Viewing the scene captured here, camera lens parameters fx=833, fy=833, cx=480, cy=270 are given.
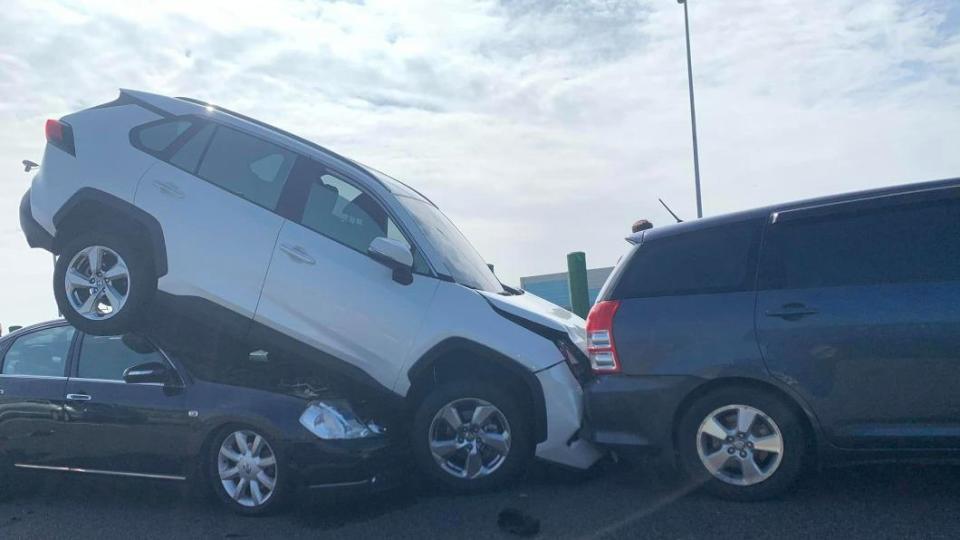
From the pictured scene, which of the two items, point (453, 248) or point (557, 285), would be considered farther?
point (557, 285)

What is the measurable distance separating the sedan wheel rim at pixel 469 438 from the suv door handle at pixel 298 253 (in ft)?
4.56

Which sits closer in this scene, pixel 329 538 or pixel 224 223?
pixel 329 538

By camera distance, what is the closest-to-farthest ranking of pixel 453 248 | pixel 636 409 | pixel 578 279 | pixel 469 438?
pixel 636 409 < pixel 469 438 < pixel 453 248 < pixel 578 279

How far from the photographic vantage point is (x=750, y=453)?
4.86 m

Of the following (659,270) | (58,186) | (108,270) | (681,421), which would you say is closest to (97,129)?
(58,186)

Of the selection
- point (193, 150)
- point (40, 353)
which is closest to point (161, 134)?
point (193, 150)

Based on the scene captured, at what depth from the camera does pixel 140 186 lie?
19.7 ft

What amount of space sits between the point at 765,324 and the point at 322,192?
10.4 ft

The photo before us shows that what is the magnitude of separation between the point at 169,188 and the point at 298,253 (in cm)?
108

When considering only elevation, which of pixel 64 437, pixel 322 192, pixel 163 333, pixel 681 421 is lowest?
pixel 64 437

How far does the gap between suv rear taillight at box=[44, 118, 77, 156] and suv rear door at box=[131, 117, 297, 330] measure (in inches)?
Answer: 18.0

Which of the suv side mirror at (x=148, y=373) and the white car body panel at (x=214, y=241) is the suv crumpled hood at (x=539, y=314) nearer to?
the white car body panel at (x=214, y=241)

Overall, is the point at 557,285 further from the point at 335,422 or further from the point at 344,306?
the point at 335,422

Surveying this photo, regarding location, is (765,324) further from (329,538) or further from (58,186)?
(58,186)
